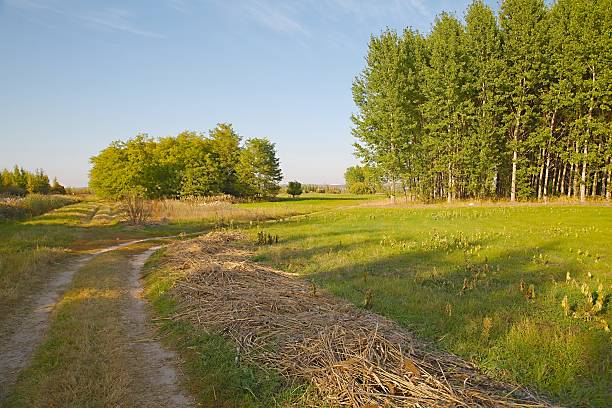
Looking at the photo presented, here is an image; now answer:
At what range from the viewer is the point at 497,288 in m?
8.70

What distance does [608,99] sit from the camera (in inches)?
1237

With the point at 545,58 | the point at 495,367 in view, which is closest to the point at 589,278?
the point at 495,367

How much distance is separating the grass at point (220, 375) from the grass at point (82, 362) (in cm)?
85

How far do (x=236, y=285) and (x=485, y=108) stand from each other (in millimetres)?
34218

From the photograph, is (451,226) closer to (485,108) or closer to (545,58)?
(485,108)

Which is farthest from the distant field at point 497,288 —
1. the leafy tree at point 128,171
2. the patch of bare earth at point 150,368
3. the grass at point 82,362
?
the leafy tree at point 128,171

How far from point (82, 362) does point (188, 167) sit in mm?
54509

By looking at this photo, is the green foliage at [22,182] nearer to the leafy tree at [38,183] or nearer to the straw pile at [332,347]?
the leafy tree at [38,183]

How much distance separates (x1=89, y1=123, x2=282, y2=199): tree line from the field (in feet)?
97.3

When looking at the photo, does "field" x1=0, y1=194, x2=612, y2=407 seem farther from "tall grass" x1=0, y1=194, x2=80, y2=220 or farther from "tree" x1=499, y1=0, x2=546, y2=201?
"tall grass" x1=0, y1=194, x2=80, y2=220

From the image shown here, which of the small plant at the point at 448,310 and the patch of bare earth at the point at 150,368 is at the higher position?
the small plant at the point at 448,310

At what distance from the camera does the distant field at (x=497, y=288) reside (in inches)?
201

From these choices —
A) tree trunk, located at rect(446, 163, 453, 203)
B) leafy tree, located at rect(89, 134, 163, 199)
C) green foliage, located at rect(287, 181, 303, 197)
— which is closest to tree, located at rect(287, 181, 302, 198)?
green foliage, located at rect(287, 181, 303, 197)

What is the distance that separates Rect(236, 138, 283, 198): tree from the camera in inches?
2547
